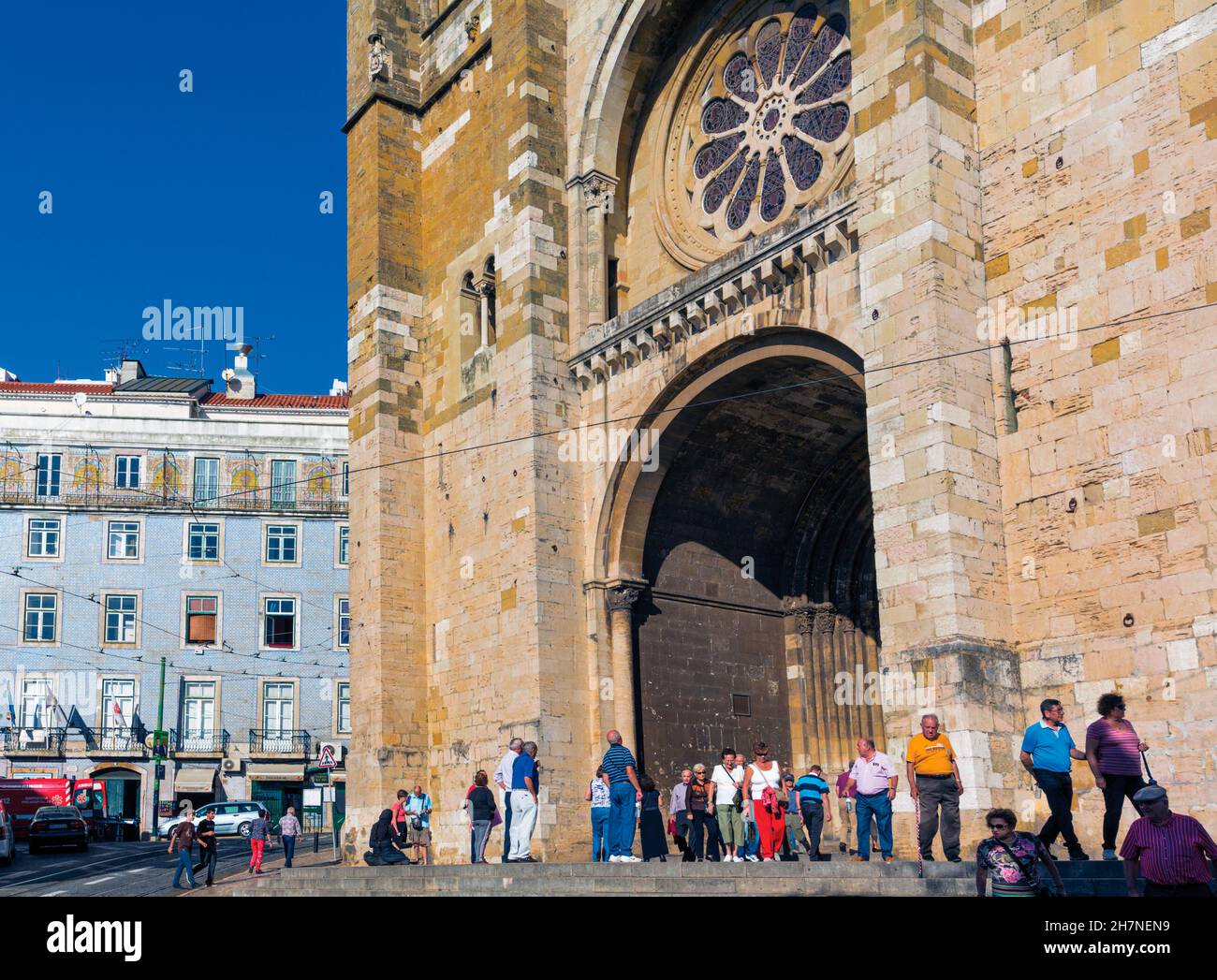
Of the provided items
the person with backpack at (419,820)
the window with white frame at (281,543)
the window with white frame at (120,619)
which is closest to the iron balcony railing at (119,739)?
the window with white frame at (120,619)

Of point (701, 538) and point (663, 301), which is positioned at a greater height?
point (663, 301)

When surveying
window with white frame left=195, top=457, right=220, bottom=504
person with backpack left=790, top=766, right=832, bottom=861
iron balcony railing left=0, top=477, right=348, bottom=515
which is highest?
window with white frame left=195, top=457, right=220, bottom=504

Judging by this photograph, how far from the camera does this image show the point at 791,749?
2197cm

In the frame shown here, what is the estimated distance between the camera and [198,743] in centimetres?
4550

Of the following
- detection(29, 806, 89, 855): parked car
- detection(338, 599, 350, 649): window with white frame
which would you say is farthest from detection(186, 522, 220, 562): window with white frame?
detection(29, 806, 89, 855): parked car

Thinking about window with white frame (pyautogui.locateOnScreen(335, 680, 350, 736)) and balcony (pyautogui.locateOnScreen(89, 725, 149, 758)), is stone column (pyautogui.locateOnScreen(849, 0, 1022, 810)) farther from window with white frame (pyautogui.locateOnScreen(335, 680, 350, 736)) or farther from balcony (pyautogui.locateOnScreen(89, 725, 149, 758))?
balcony (pyautogui.locateOnScreen(89, 725, 149, 758))

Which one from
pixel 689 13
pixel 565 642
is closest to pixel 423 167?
pixel 689 13

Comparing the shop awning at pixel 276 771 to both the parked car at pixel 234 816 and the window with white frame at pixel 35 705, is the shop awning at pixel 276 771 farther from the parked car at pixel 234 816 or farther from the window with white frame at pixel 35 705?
the parked car at pixel 234 816

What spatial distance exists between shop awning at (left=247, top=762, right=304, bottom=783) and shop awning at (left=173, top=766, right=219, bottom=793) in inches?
48.1

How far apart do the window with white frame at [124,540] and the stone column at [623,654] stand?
99.4ft

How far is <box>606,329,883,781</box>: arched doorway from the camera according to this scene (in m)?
20.2

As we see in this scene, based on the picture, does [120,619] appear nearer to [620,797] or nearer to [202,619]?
[202,619]
